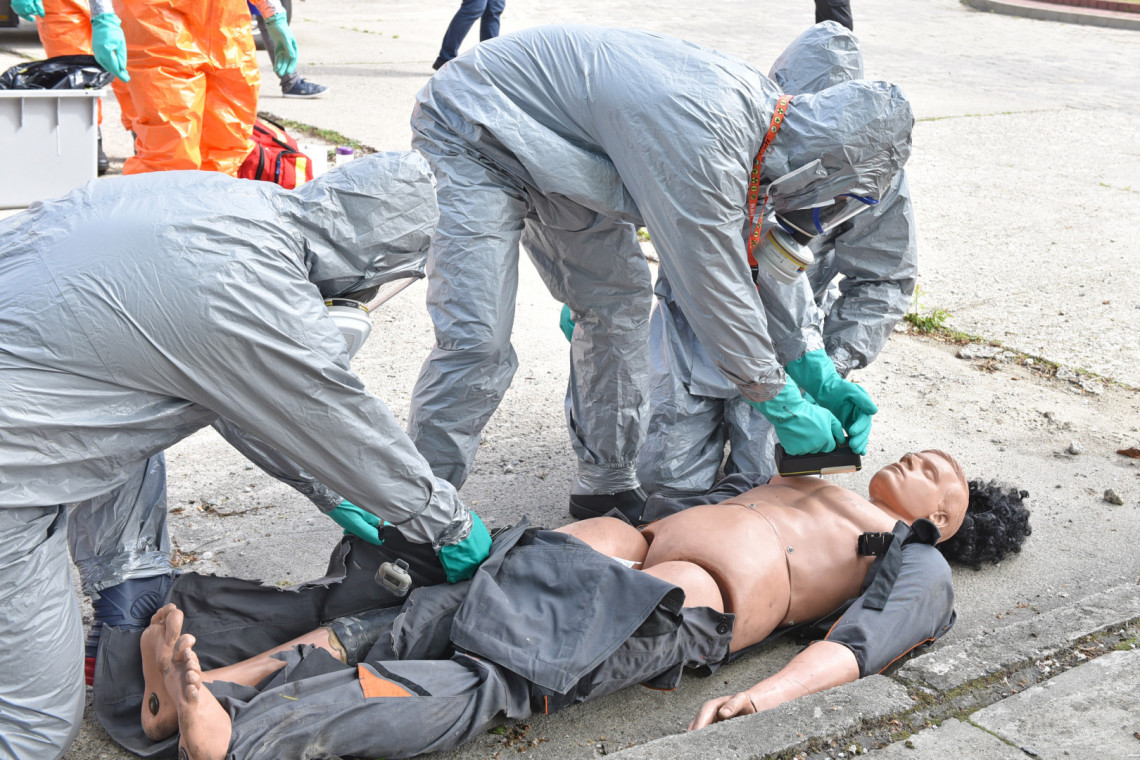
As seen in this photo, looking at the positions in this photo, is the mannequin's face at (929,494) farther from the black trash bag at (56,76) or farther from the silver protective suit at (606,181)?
the black trash bag at (56,76)

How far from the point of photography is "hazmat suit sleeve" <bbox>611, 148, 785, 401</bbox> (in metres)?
2.32

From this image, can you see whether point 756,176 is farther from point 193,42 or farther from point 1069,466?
point 193,42

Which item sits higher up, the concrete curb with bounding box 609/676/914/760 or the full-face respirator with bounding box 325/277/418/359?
the full-face respirator with bounding box 325/277/418/359

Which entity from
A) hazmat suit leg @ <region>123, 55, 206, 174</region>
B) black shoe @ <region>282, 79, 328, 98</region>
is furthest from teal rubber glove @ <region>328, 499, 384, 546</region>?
black shoe @ <region>282, 79, 328, 98</region>

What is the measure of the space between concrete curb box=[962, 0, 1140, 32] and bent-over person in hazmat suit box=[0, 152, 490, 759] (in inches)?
641

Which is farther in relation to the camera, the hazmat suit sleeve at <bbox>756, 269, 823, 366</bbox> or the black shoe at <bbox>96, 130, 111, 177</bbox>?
the black shoe at <bbox>96, 130, 111, 177</bbox>

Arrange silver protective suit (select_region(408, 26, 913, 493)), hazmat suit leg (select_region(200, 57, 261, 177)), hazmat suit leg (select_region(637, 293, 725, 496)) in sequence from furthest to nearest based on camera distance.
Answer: hazmat suit leg (select_region(200, 57, 261, 177)), hazmat suit leg (select_region(637, 293, 725, 496)), silver protective suit (select_region(408, 26, 913, 493))

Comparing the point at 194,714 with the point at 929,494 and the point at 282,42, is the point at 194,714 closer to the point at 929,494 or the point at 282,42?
the point at 929,494

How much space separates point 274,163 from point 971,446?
3511 mm

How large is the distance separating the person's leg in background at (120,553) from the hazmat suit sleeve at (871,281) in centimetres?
214

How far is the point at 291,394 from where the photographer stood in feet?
6.41

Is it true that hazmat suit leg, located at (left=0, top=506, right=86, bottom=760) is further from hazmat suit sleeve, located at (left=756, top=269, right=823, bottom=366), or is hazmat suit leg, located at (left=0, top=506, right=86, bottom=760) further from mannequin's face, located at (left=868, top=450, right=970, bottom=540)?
mannequin's face, located at (left=868, top=450, right=970, bottom=540)

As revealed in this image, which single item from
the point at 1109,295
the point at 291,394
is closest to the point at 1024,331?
the point at 1109,295

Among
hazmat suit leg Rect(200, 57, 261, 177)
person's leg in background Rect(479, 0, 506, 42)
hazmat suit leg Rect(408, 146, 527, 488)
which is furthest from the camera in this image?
person's leg in background Rect(479, 0, 506, 42)
